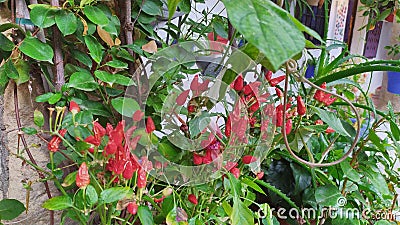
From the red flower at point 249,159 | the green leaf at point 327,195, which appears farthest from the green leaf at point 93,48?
the green leaf at point 327,195

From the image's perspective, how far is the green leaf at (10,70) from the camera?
486 mm

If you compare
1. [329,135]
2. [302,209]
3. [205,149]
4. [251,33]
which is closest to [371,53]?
[329,135]

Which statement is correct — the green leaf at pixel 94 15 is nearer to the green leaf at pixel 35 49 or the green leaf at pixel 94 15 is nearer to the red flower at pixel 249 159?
the green leaf at pixel 35 49


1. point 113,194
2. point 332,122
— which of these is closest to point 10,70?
point 113,194

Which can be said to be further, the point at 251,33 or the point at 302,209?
the point at 302,209

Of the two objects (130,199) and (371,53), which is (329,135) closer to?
(130,199)

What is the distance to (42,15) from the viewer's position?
1.51 feet

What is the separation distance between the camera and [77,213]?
1.42 ft

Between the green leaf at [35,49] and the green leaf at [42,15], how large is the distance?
32mm

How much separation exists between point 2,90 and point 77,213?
0.21m

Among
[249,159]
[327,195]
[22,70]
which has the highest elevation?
[22,70]

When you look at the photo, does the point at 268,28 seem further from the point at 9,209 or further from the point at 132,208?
the point at 9,209

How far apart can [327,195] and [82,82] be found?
43cm

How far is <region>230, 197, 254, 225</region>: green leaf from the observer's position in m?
0.44
